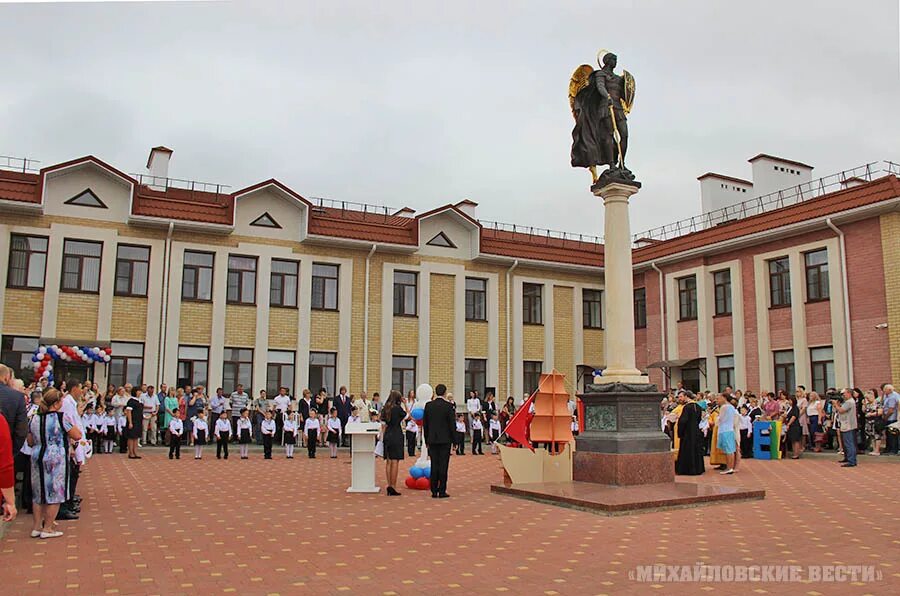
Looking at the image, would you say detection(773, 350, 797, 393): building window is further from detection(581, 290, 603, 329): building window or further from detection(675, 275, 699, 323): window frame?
detection(581, 290, 603, 329): building window

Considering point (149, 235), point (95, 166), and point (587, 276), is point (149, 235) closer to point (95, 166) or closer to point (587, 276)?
point (95, 166)

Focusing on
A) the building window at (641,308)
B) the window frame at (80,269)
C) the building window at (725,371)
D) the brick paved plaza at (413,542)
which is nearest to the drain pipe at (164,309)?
the window frame at (80,269)

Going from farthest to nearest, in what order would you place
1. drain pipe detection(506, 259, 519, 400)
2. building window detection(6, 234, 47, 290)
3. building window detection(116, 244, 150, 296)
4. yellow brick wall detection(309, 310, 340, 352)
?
drain pipe detection(506, 259, 519, 400), yellow brick wall detection(309, 310, 340, 352), building window detection(116, 244, 150, 296), building window detection(6, 234, 47, 290)

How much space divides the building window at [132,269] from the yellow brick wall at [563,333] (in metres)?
15.2

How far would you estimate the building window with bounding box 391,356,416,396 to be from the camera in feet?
88.9

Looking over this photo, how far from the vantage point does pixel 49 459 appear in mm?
8219

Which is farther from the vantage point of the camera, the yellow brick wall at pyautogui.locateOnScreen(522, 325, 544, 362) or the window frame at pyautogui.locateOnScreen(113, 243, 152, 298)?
the yellow brick wall at pyautogui.locateOnScreen(522, 325, 544, 362)

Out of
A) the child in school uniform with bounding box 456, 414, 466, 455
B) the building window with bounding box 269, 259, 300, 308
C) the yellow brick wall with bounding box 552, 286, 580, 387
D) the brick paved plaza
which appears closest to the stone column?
the brick paved plaza

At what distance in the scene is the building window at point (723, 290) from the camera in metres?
27.7

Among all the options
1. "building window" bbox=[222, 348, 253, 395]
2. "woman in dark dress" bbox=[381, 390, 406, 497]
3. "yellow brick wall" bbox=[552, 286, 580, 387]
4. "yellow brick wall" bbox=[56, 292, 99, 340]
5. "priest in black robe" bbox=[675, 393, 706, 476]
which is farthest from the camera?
"yellow brick wall" bbox=[552, 286, 580, 387]

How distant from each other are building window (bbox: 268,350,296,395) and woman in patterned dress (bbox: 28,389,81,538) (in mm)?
16787

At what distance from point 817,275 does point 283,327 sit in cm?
→ 1763

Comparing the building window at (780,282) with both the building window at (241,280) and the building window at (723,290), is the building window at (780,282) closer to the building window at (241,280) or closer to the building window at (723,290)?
the building window at (723,290)

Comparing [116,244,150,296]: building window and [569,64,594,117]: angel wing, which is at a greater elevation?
[569,64,594,117]: angel wing
